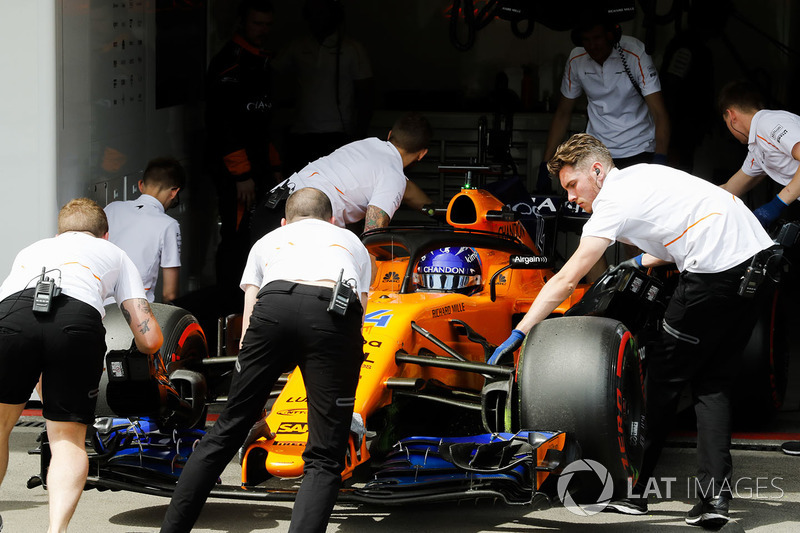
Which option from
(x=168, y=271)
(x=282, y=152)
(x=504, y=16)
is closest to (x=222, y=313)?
(x=168, y=271)

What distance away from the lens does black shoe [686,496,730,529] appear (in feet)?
15.6

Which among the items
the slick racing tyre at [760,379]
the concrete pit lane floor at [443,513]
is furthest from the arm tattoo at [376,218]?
the slick racing tyre at [760,379]

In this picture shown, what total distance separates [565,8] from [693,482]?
6.12m

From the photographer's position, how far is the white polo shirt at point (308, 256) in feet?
14.1

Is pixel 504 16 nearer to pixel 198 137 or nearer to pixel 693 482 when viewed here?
pixel 198 137

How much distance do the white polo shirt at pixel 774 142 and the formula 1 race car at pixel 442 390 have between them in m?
0.98

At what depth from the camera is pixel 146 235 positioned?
6.46m

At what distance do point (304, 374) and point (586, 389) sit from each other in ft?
3.70

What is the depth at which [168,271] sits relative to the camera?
6.56 meters

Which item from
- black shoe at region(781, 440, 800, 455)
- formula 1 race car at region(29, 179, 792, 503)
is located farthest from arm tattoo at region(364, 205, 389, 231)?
black shoe at region(781, 440, 800, 455)

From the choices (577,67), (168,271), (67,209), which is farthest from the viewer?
(577,67)

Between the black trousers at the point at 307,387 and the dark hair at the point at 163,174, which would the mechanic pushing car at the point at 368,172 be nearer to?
the dark hair at the point at 163,174

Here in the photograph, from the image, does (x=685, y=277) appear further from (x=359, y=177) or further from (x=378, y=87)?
(x=378, y=87)

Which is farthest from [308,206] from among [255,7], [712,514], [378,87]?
[378,87]
